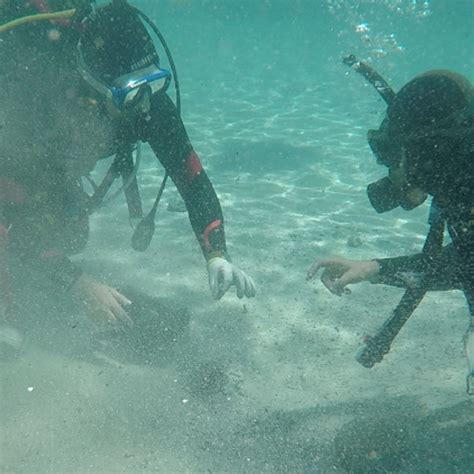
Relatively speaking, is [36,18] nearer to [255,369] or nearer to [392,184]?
[392,184]

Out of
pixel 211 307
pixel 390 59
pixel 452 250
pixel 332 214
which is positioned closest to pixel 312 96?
pixel 332 214

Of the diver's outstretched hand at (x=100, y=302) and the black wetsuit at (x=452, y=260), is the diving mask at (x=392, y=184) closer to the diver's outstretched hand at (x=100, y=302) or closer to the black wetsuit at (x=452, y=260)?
the black wetsuit at (x=452, y=260)

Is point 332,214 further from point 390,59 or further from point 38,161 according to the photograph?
point 390,59

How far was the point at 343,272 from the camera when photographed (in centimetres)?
354

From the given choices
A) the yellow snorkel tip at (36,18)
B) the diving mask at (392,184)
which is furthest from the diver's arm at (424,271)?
the yellow snorkel tip at (36,18)

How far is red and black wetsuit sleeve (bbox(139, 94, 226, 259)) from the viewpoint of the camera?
13.2 feet

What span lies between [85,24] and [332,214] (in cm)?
700

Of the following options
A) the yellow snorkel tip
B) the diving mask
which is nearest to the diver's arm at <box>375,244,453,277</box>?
the diving mask

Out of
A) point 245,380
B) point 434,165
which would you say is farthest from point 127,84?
point 245,380

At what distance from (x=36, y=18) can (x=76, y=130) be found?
968 mm

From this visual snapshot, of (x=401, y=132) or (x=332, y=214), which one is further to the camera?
(x=332, y=214)

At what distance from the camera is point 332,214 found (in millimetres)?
9352

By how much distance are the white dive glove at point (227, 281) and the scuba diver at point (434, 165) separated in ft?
4.41

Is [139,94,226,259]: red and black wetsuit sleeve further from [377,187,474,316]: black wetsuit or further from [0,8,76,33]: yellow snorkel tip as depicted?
[377,187,474,316]: black wetsuit
